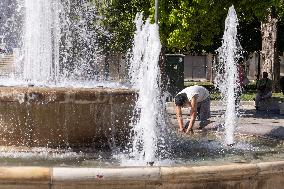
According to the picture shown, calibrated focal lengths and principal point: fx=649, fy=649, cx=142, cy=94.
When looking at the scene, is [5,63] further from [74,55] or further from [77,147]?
[77,147]

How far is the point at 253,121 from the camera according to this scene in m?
16.8

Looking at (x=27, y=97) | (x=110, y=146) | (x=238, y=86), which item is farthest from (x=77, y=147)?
(x=238, y=86)

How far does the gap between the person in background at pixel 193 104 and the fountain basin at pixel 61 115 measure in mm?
2426

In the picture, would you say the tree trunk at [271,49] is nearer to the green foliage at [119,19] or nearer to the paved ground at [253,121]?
the green foliage at [119,19]

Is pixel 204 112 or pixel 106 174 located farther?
pixel 204 112

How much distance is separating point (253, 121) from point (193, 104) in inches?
247

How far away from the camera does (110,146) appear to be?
28.9 feet

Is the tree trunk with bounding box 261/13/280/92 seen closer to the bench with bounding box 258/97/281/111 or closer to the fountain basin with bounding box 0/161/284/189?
the bench with bounding box 258/97/281/111

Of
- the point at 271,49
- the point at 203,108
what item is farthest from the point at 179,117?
the point at 271,49

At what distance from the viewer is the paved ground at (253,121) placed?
37.7 ft

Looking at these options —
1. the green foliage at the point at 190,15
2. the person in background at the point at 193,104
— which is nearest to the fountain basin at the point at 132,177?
the person in background at the point at 193,104

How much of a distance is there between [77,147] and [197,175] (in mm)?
3049

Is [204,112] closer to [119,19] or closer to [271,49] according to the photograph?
[119,19]

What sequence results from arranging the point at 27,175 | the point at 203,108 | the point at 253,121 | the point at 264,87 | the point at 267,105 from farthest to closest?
the point at 267,105 → the point at 264,87 → the point at 253,121 → the point at 203,108 → the point at 27,175
